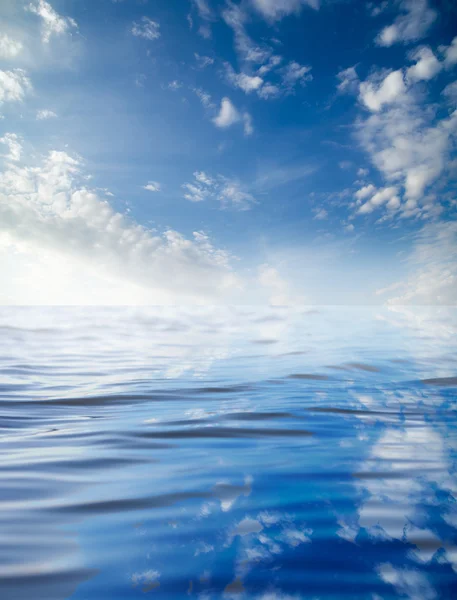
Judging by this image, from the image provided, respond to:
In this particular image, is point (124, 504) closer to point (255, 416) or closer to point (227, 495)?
point (227, 495)

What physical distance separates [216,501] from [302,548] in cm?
71

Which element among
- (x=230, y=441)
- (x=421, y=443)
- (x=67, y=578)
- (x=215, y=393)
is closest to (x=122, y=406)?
(x=215, y=393)

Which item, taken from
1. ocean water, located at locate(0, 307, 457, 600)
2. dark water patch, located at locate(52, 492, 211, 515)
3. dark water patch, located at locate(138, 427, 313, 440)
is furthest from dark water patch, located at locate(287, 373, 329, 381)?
dark water patch, located at locate(52, 492, 211, 515)

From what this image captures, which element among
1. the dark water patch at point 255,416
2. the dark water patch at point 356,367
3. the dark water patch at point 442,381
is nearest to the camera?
the dark water patch at point 255,416

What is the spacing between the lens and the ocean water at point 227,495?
164 centimetres

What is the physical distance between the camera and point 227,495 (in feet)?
8.09

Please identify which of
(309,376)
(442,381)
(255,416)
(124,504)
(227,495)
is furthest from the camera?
(309,376)

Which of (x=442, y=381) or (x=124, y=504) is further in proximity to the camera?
(x=442, y=381)

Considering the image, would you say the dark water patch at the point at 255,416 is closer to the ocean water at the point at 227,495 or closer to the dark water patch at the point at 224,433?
the ocean water at the point at 227,495

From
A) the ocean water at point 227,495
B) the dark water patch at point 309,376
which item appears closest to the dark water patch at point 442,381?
the ocean water at point 227,495

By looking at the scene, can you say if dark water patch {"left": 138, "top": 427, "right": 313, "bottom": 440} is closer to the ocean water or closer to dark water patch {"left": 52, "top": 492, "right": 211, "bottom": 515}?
the ocean water

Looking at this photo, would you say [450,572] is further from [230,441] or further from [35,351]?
[35,351]

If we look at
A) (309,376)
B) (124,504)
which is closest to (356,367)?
(309,376)

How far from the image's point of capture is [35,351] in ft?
38.8
